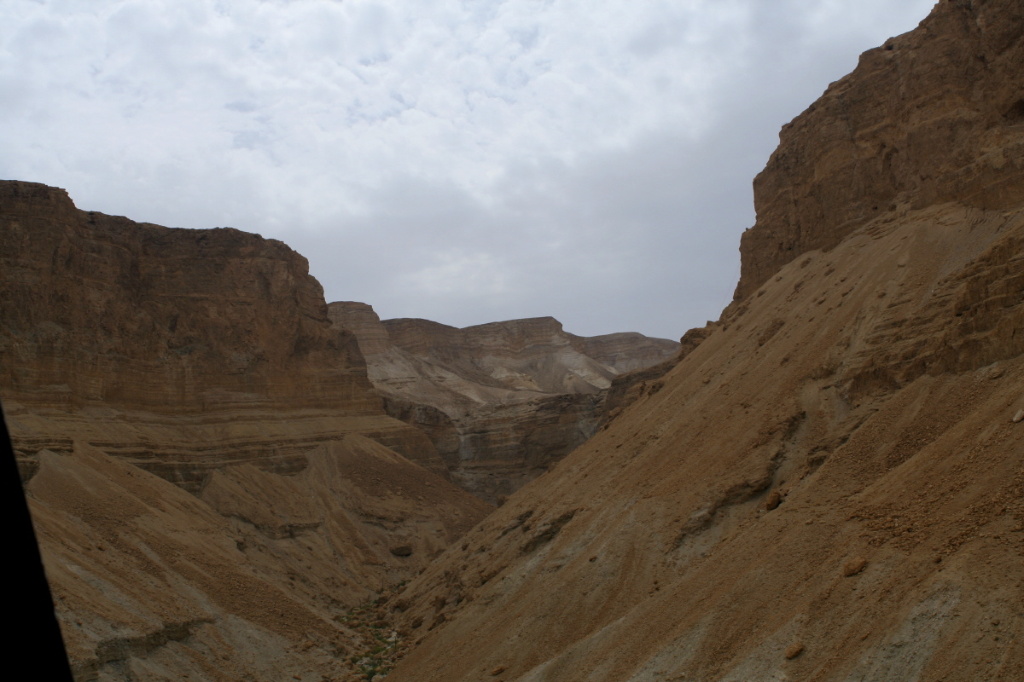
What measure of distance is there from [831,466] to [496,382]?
74.6m

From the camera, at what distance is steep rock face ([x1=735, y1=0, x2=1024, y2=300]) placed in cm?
2355

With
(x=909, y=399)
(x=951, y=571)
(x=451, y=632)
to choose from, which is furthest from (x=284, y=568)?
(x=951, y=571)

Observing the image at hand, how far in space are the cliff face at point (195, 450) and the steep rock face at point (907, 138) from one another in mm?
19979

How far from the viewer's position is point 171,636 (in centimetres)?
2197

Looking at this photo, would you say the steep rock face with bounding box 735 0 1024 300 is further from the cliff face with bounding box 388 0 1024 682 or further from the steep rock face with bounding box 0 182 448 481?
the steep rock face with bounding box 0 182 448 481

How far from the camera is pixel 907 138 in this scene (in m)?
27.3

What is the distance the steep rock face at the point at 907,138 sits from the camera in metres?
23.5

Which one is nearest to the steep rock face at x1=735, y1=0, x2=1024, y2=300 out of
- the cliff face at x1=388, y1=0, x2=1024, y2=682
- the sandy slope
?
the cliff face at x1=388, y1=0, x2=1024, y2=682

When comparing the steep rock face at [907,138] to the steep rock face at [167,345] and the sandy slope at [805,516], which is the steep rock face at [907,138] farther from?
the steep rock face at [167,345]

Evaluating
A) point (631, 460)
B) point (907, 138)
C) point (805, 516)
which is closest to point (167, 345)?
point (631, 460)

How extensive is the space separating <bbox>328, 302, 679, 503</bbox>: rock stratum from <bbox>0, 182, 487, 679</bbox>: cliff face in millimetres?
10619

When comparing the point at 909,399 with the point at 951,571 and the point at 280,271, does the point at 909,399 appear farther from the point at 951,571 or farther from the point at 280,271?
the point at 280,271

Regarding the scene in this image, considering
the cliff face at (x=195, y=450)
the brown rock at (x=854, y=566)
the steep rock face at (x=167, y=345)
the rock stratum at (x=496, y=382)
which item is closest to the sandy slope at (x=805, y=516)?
the brown rock at (x=854, y=566)

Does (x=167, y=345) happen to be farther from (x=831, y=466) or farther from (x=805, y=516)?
(x=805, y=516)
